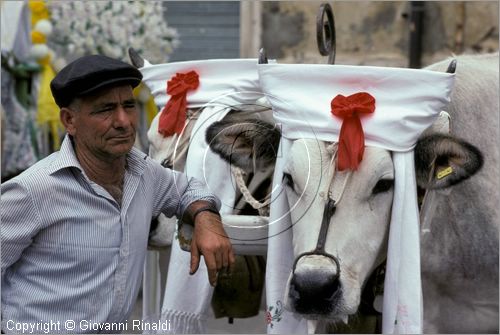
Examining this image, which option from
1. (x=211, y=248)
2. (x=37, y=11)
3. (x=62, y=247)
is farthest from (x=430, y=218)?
(x=37, y=11)

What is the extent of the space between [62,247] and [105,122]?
Result: 0.40m

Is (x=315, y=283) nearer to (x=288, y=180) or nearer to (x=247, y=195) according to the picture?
(x=288, y=180)

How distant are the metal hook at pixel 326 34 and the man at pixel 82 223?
136 centimetres

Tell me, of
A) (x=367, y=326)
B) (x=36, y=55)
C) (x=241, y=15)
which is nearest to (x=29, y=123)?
(x=36, y=55)

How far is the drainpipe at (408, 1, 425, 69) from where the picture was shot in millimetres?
9492

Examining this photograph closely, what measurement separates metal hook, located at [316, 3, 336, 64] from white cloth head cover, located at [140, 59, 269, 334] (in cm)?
32

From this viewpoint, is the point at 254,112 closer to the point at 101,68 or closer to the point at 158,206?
the point at 158,206

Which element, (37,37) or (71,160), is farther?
(37,37)

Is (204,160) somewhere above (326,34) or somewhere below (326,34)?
below

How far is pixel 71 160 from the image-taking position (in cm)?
301

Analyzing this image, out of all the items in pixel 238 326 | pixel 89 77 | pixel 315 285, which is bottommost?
pixel 238 326

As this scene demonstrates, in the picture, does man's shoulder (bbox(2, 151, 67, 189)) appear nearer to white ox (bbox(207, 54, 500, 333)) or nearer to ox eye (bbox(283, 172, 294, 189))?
white ox (bbox(207, 54, 500, 333))

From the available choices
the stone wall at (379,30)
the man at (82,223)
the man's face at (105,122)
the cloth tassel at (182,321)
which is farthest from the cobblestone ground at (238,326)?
the stone wall at (379,30)

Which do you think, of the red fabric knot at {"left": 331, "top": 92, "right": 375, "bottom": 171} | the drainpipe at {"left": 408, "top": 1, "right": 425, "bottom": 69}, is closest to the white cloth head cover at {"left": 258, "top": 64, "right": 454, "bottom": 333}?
the red fabric knot at {"left": 331, "top": 92, "right": 375, "bottom": 171}
